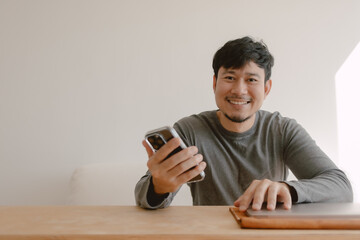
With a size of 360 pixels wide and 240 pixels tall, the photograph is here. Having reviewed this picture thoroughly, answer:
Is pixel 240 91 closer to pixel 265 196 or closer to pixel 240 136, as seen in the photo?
pixel 240 136

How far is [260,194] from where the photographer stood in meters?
0.73

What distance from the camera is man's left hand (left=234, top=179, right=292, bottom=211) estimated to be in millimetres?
711

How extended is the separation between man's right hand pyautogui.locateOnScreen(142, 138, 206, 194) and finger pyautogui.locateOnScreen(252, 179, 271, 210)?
4.9 inches

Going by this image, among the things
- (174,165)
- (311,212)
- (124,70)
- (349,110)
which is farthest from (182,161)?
(349,110)

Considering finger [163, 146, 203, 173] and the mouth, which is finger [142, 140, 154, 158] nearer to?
finger [163, 146, 203, 173]

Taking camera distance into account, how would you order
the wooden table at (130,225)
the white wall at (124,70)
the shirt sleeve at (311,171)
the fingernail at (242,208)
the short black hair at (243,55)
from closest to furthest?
the wooden table at (130,225) < the fingernail at (242,208) < the shirt sleeve at (311,171) < the short black hair at (243,55) < the white wall at (124,70)

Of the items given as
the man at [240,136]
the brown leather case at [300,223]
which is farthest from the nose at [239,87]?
the brown leather case at [300,223]

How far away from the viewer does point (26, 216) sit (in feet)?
2.27

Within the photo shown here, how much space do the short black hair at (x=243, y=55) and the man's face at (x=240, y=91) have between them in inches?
0.6

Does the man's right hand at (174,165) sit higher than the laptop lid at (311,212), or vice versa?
the man's right hand at (174,165)

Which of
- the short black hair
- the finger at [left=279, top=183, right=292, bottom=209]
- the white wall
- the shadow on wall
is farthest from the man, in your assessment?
the shadow on wall

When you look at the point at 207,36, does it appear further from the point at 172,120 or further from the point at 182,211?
the point at 182,211

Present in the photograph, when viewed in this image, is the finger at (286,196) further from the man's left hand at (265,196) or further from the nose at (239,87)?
the nose at (239,87)

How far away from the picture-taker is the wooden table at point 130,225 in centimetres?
55
